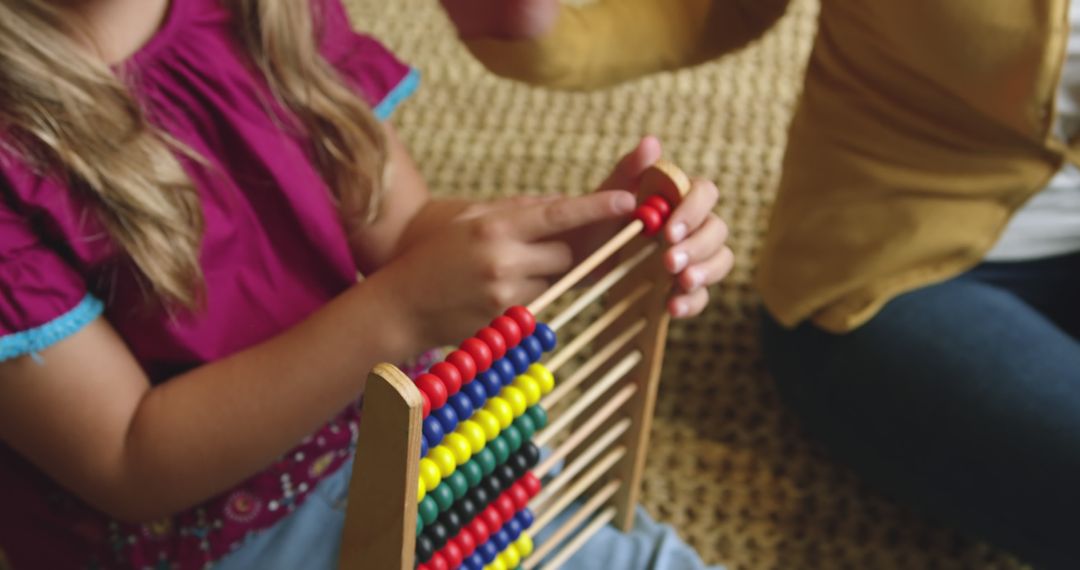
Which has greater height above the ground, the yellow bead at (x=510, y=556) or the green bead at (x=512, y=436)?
the green bead at (x=512, y=436)

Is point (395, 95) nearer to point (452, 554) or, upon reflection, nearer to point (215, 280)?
point (215, 280)

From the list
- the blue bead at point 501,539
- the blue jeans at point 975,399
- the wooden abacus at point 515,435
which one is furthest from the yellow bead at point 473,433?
the blue jeans at point 975,399

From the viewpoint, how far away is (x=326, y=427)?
0.61m

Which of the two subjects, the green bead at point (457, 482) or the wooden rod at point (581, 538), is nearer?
the green bead at point (457, 482)

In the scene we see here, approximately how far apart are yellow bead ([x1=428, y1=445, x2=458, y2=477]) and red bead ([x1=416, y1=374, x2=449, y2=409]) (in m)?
0.03

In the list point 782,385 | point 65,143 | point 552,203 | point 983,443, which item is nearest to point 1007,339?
point 983,443

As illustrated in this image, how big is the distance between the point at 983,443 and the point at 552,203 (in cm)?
35

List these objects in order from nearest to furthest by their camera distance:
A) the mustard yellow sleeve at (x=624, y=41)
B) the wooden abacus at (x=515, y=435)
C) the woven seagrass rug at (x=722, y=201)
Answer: the wooden abacus at (x=515, y=435), the mustard yellow sleeve at (x=624, y=41), the woven seagrass rug at (x=722, y=201)

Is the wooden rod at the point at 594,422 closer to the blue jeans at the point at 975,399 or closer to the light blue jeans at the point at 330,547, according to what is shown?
the light blue jeans at the point at 330,547

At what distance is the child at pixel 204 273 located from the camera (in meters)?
0.49

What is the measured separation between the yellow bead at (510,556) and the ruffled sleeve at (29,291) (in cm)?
25

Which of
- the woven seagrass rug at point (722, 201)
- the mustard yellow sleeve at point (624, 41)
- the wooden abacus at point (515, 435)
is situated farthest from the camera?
the woven seagrass rug at point (722, 201)

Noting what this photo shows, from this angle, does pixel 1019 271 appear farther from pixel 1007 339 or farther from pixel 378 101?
pixel 378 101

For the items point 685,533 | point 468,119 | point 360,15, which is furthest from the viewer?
point 360,15
